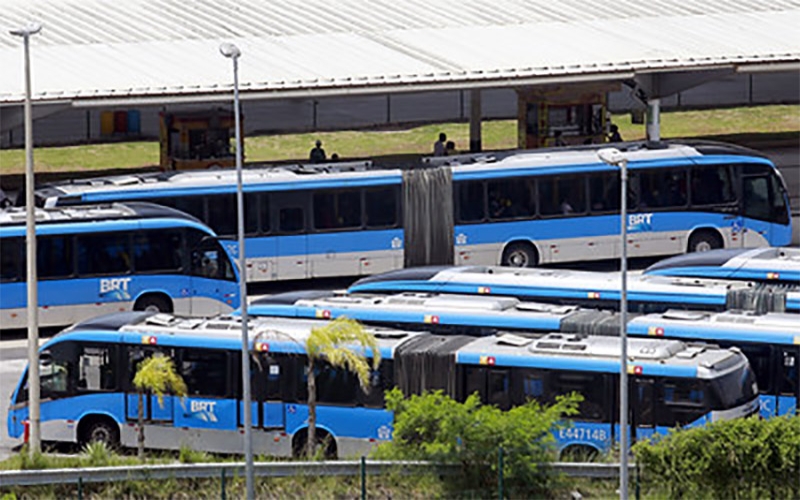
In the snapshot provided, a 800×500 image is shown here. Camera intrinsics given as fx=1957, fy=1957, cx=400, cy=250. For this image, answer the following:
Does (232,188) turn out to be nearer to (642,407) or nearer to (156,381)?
(156,381)

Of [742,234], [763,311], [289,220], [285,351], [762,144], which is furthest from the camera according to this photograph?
[762,144]

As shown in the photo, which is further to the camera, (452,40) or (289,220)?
(452,40)

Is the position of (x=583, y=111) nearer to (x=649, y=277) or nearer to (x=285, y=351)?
(x=649, y=277)

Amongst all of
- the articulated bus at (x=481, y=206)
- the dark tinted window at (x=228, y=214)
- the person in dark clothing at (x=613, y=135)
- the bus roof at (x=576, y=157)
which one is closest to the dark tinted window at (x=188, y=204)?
the articulated bus at (x=481, y=206)

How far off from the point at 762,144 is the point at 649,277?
37.5 meters

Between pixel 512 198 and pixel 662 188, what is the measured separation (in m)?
3.77

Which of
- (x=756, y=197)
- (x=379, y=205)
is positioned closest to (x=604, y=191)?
(x=756, y=197)

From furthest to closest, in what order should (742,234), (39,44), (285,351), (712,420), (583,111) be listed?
(583,111) < (39,44) < (742,234) < (285,351) < (712,420)

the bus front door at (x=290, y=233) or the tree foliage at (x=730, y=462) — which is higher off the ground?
the bus front door at (x=290, y=233)

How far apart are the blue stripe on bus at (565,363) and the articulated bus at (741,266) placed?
339 inches

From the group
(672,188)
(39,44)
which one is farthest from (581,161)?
(39,44)

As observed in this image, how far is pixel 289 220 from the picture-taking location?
45.8 m

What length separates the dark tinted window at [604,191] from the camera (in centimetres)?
4756

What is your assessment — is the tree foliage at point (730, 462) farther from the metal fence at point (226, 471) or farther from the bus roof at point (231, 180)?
the bus roof at point (231, 180)
